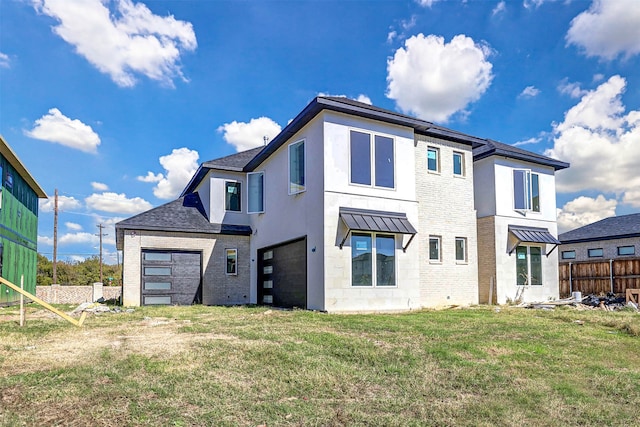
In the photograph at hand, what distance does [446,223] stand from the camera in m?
15.4

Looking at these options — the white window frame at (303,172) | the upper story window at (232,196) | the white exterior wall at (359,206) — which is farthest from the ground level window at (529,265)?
the upper story window at (232,196)

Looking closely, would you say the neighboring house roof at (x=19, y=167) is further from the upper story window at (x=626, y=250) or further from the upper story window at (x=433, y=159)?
the upper story window at (x=626, y=250)

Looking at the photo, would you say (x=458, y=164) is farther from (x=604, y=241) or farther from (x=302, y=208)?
(x=604, y=241)

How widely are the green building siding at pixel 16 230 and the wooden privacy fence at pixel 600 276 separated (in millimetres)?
26763

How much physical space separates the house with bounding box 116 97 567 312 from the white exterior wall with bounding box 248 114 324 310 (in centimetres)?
5

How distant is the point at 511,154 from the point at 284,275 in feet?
31.9

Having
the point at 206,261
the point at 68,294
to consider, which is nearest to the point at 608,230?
the point at 206,261

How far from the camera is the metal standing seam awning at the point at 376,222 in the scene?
12266 mm

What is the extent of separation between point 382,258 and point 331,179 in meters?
2.80

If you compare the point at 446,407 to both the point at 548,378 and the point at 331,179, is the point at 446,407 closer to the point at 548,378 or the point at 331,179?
the point at 548,378

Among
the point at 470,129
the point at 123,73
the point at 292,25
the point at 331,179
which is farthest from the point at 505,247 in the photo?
the point at 123,73

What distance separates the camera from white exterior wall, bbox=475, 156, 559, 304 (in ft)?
53.7

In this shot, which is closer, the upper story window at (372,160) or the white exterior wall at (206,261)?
the upper story window at (372,160)

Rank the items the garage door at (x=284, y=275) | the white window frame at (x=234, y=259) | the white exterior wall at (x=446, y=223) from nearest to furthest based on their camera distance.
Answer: the garage door at (x=284, y=275), the white exterior wall at (x=446, y=223), the white window frame at (x=234, y=259)
